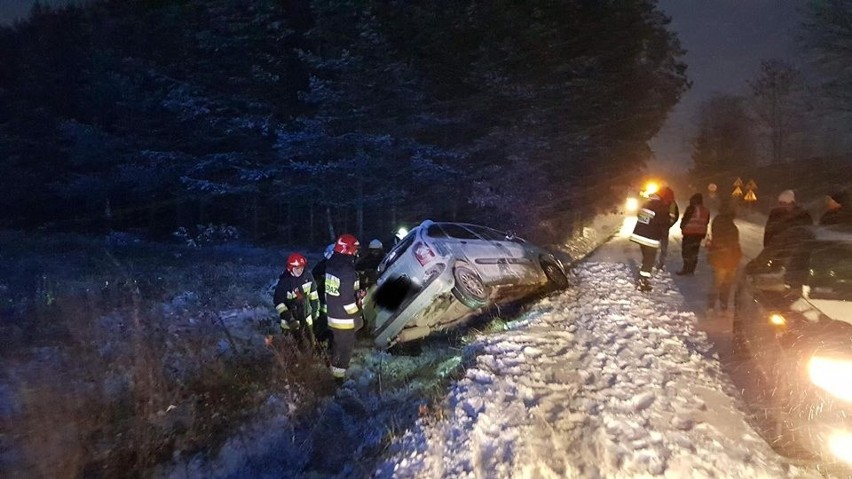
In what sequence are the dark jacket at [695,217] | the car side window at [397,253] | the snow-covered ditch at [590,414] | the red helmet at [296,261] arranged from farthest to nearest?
A: 1. the dark jacket at [695,217]
2. the car side window at [397,253]
3. the red helmet at [296,261]
4. the snow-covered ditch at [590,414]

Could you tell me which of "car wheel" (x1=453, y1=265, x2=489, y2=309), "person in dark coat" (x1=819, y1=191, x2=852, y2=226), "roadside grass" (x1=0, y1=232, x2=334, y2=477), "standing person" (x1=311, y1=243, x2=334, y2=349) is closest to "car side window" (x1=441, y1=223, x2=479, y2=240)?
"car wheel" (x1=453, y1=265, x2=489, y2=309)

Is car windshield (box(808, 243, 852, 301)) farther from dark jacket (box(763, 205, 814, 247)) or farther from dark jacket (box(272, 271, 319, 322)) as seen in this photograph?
dark jacket (box(272, 271, 319, 322))

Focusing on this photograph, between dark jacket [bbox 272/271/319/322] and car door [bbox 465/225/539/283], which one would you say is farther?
car door [bbox 465/225/539/283]

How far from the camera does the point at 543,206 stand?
15.7 meters

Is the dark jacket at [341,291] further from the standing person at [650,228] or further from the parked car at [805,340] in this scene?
the standing person at [650,228]

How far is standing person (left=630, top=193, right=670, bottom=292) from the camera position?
817cm

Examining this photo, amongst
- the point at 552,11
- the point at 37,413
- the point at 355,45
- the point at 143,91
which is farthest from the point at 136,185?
the point at 37,413

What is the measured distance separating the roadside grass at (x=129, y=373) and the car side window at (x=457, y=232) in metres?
2.26

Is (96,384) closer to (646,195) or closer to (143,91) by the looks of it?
(646,195)

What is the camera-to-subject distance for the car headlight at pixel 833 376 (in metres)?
3.56

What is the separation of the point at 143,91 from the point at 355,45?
27.8 feet

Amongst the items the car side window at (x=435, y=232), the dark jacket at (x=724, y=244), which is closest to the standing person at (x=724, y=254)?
the dark jacket at (x=724, y=244)

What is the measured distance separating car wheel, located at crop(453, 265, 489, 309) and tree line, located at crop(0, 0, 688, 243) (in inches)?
303

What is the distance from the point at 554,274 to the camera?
8922mm
